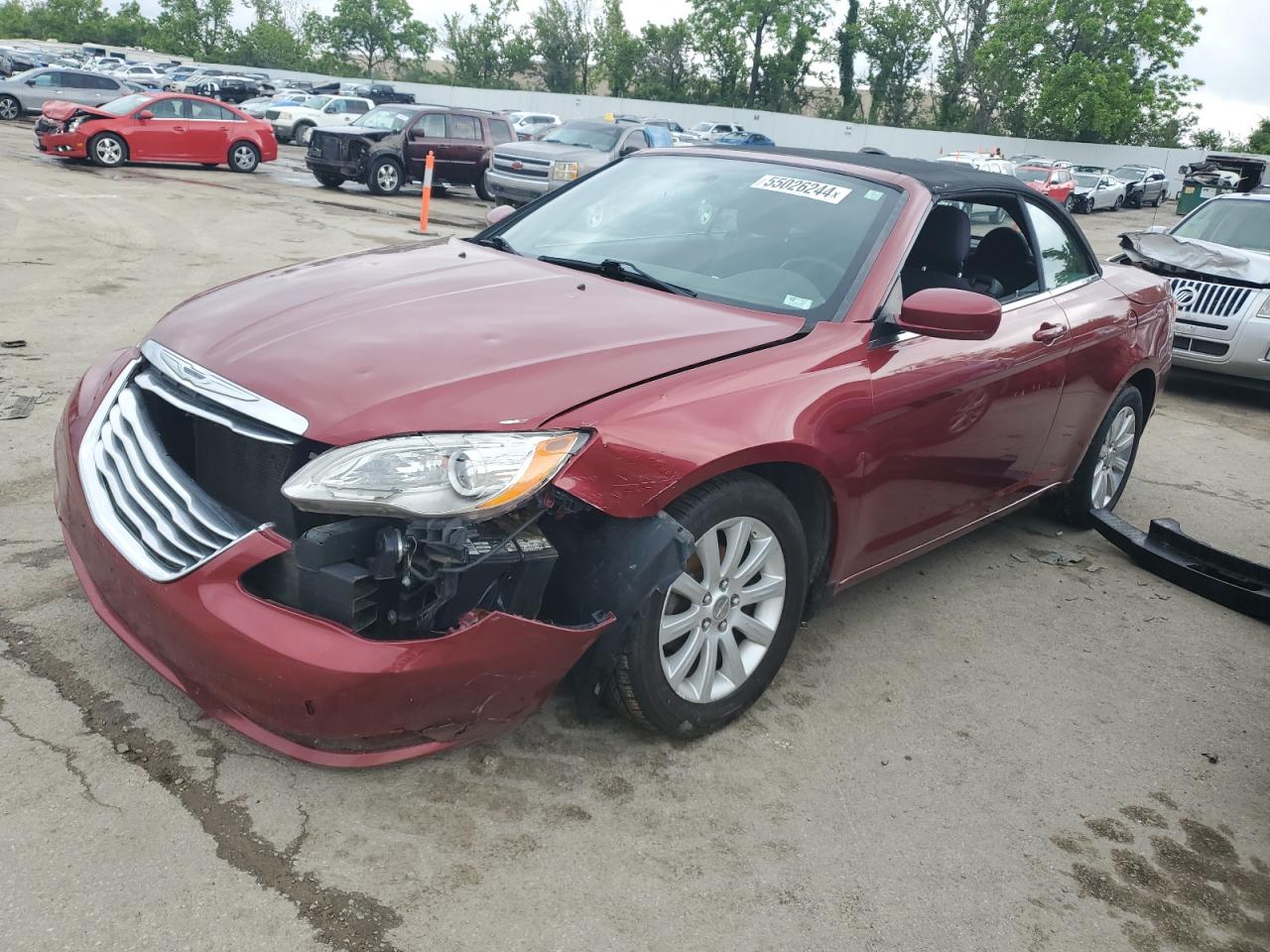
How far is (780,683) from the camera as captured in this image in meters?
3.57

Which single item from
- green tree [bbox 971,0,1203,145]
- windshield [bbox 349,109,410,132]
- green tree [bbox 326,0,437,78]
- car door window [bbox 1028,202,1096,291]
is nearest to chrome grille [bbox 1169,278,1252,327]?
car door window [bbox 1028,202,1096,291]

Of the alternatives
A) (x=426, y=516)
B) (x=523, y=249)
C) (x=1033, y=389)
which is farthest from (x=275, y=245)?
(x=426, y=516)

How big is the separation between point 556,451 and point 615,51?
7463 cm

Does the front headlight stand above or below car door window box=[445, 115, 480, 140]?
above

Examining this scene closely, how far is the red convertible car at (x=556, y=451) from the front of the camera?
8.12 ft

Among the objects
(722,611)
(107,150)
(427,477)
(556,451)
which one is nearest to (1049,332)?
(722,611)

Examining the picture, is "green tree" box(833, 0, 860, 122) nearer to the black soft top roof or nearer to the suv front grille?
the black soft top roof

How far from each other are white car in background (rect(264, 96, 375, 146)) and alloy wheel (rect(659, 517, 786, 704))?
32.5 m

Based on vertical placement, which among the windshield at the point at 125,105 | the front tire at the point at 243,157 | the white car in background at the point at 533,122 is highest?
the windshield at the point at 125,105

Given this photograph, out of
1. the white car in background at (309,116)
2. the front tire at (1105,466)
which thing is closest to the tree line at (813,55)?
the white car in background at (309,116)

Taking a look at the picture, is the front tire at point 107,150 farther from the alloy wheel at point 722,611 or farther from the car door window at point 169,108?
the alloy wheel at point 722,611

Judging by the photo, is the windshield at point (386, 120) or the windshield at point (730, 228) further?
the windshield at point (386, 120)

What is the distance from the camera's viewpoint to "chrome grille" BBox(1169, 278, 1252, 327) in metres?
8.53

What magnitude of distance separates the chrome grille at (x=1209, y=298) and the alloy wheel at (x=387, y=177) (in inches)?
566
